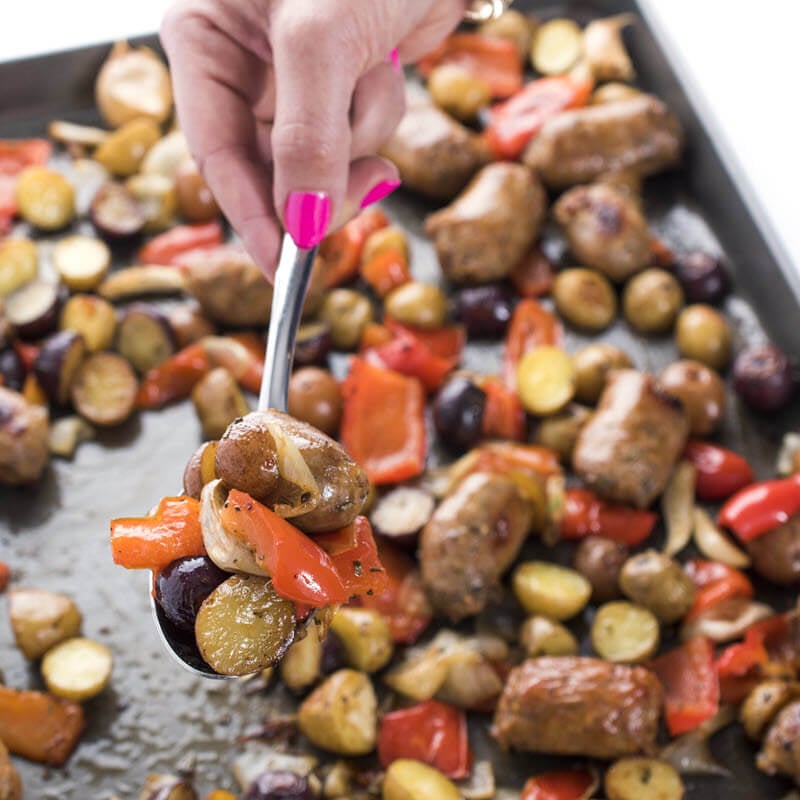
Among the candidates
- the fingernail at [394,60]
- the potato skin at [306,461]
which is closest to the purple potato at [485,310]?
the fingernail at [394,60]

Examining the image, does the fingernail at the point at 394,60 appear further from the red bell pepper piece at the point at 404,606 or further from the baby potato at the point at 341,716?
the baby potato at the point at 341,716

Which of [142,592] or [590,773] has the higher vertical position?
[142,592]

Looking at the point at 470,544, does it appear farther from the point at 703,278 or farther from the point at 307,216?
the point at 703,278

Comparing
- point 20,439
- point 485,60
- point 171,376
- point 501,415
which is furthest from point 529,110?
point 20,439

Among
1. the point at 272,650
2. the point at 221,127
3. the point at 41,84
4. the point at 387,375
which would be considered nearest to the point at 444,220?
the point at 387,375

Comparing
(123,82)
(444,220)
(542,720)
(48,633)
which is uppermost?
(123,82)

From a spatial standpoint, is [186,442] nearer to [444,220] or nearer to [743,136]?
[444,220]
